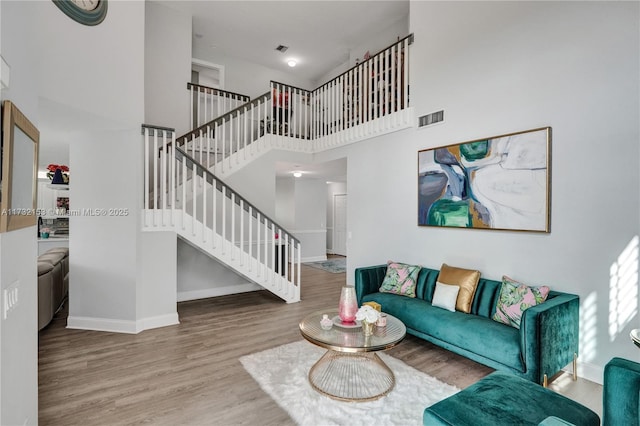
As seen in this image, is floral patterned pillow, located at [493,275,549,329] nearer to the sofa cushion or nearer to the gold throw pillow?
the sofa cushion

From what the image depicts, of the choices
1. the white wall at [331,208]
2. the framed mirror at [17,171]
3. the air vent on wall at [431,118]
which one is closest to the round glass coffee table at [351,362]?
the framed mirror at [17,171]

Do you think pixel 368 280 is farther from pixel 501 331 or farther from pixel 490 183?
pixel 490 183

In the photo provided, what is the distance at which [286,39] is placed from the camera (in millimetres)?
6551

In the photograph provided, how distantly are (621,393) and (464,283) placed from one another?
1.76m

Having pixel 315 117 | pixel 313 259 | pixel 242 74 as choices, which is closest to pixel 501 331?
pixel 315 117

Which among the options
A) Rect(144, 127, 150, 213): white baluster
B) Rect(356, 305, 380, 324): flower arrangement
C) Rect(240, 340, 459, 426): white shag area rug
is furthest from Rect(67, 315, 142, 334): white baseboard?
Rect(356, 305, 380, 324): flower arrangement

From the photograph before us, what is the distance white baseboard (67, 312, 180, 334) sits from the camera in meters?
3.82

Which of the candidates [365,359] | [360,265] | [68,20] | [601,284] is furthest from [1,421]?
[360,265]

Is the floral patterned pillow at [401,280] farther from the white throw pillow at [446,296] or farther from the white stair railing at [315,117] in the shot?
the white stair railing at [315,117]

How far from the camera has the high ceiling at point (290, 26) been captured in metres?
5.45

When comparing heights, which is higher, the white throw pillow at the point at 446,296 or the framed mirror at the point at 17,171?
the framed mirror at the point at 17,171

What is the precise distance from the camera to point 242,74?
7.46 meters

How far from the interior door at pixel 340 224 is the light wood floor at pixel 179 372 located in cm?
597

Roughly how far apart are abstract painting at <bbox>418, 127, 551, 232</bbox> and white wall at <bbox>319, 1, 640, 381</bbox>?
0.10 metres
